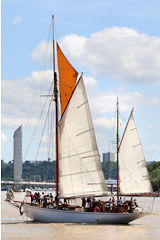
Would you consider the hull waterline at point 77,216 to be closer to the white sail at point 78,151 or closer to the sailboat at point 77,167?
the sailboat at point 77,167

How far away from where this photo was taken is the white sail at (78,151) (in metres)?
53.5

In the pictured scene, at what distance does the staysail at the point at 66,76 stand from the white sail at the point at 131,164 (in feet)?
62.0

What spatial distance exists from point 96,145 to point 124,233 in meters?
9.68

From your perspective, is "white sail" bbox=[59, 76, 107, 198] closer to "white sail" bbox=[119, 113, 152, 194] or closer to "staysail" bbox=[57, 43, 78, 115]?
"staysail" bbox=[57, 43, 78, 115]

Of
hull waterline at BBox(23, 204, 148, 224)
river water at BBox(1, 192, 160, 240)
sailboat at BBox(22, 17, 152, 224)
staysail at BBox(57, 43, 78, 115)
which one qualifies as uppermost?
staysail at BBox(57, 43, 78, 115)

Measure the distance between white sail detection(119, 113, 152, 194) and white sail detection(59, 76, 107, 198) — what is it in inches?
741

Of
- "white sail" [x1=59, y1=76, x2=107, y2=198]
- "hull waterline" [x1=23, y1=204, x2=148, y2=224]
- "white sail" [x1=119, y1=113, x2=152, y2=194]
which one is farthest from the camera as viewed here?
"white sail" [x1=119, y1=113, x2=152, y2=194]

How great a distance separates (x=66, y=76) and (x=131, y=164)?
2106 cm

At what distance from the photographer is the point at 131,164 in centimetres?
7256

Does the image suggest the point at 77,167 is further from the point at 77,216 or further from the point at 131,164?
the point at 131,164

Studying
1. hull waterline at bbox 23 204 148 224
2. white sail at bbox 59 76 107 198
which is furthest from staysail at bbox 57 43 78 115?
hull waterline at bbox 23 204 148 224

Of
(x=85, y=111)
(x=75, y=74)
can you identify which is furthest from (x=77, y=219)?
(x=75, y=74)

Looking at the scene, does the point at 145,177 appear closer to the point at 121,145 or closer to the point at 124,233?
the point at 121,145

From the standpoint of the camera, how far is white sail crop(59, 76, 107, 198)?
53.5 meters
